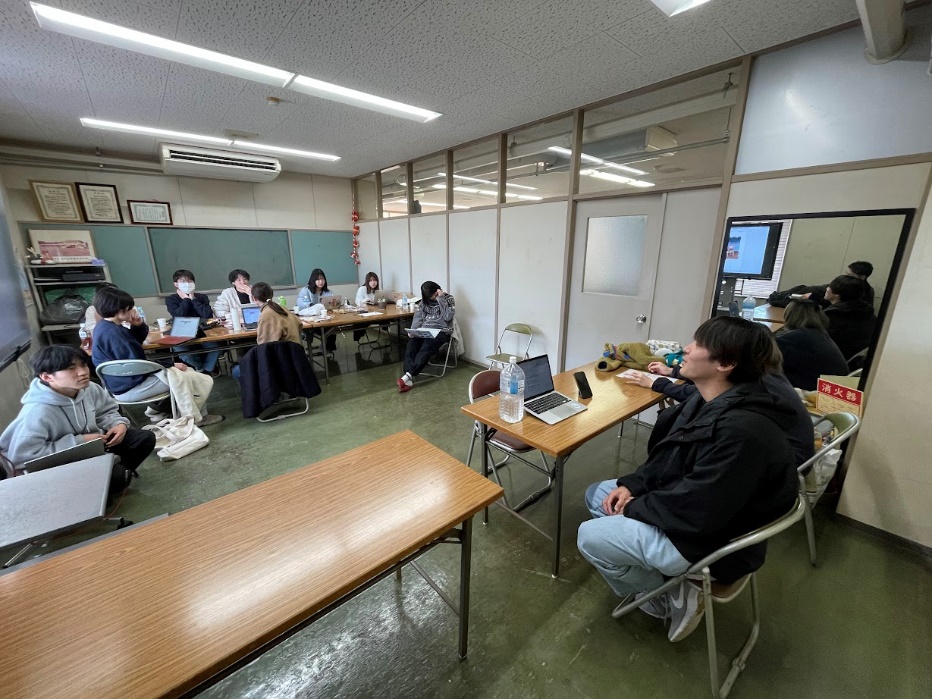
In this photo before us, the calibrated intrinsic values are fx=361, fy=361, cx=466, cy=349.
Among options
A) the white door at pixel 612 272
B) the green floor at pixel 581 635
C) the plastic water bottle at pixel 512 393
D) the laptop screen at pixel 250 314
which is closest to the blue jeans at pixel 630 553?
the green floor at pixel 581 635

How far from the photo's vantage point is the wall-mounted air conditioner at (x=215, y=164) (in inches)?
168

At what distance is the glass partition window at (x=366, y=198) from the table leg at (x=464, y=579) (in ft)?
20.2

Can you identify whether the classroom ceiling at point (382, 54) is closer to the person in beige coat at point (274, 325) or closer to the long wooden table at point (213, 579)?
the person in beige coat at point (274, 325)

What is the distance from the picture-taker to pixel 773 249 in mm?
2352

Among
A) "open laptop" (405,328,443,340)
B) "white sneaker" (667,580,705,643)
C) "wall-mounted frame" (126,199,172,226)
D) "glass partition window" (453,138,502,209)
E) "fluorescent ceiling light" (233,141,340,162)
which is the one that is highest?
"fluorescent ceiling light" (233,141,340,162)

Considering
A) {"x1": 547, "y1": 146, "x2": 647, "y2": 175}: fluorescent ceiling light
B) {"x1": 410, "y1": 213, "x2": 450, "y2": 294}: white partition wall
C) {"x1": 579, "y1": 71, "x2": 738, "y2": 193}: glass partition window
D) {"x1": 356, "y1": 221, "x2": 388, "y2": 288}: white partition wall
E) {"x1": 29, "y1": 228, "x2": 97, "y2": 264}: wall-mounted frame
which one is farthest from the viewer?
{"x1": 356, "y1": 221, "x2": 388, "y2": 288}: white partition wall

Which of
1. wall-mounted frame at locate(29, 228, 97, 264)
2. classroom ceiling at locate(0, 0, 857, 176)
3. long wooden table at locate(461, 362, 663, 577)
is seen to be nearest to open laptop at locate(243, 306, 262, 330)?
classroom ceiling at locate(0, 0, 857, 176)

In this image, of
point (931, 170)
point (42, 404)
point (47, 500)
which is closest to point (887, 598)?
point (931, 170)

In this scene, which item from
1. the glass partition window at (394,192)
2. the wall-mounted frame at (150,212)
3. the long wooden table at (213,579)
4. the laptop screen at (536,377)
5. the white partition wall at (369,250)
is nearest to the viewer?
the long wooden table at (213,579)

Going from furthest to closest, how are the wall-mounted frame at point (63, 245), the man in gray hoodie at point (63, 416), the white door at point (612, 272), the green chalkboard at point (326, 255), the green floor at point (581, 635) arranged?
the green chalkboard at point (326, 255), the wall-mounted frame at point (63, 245), the white door at point (612, 272), the man in gray hoodie at point (63, 416), the green floor at point (581, 635)

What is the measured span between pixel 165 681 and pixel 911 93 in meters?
3.66

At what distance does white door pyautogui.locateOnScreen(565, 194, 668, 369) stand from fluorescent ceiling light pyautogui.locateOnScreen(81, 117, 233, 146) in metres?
4.20

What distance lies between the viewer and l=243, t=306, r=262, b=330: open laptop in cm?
408

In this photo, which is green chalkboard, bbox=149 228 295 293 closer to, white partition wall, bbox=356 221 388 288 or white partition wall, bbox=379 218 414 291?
white partition wall, bbox=356 221 388 288
